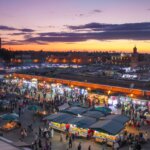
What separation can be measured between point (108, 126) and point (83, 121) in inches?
72.0

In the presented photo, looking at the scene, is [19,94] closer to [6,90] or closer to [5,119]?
[6,90]

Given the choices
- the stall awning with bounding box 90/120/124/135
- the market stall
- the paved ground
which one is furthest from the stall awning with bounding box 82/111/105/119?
the paved ground

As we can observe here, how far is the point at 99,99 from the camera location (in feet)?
90.0

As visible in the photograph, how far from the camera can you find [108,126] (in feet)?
56.7

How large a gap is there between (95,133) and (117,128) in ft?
4.15

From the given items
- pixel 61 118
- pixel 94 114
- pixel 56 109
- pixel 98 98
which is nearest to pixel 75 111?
pixel 94 114

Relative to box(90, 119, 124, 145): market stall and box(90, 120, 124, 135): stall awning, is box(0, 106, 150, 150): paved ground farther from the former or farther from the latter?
box(90, 120, 124, 135): stall awning

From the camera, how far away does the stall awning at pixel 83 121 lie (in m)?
18.1

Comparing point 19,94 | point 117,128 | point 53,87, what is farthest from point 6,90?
point 117,128

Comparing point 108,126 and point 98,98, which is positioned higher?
point 108,126

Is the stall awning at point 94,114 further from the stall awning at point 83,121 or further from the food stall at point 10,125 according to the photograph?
the food stall at point 10,125

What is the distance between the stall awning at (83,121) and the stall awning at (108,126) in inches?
20.3

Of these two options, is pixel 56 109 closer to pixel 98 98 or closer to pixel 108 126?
pixel 98 98

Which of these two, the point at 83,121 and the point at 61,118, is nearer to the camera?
the point at 83,121
